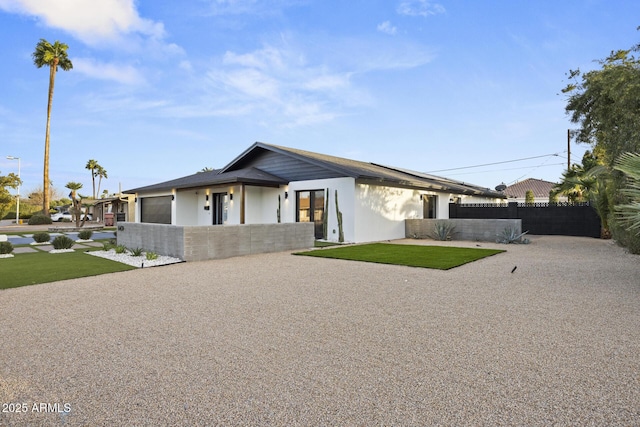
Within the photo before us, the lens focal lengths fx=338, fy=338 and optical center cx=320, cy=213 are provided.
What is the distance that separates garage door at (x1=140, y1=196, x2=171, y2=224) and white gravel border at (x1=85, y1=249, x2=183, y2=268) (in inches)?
351

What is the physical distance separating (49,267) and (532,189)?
4424 centimetres

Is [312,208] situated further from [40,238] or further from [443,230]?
[40,238]

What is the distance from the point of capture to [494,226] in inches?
565

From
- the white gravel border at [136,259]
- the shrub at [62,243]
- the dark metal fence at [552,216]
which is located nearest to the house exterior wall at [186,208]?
the shrub at [62,243]

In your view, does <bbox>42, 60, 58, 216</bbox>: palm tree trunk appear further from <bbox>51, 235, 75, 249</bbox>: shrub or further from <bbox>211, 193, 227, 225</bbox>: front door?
<bbox>51, 235, 75, 249</bbox>: shrub

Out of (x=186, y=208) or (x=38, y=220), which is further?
(x=38, y=220)

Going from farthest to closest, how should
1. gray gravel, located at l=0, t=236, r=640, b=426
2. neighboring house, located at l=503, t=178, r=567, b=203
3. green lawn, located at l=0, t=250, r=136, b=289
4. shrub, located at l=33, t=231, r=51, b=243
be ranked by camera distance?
neighboring house, located at l=503, t=178, r=567, b=203 < shrub, located at l=33, t=231, r=51, b=243 < green lawn, located at l=0, t=250, r=136, b=289 < gray gravel, located at l=0, t=236, r=640, b=426

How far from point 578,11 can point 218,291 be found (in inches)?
573

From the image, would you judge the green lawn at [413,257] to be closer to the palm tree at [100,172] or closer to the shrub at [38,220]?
the shrub at [38,220]

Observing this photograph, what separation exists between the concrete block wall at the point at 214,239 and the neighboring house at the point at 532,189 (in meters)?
32.6

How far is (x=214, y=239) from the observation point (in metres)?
9.14

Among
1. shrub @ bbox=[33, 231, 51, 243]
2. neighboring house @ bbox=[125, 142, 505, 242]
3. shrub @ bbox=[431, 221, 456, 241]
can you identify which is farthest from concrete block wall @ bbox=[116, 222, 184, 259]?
shrub @ bbox=[431, 221, 456, 241]

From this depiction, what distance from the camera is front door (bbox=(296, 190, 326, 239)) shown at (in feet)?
45.9

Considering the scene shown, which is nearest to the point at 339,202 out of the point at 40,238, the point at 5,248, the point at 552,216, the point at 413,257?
the point at 413,257
